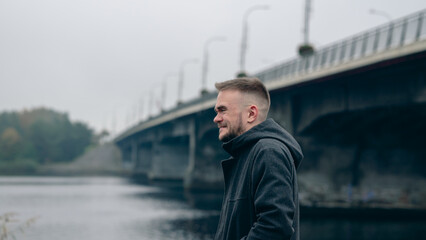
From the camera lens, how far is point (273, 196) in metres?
2.59

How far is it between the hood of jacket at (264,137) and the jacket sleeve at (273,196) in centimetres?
14

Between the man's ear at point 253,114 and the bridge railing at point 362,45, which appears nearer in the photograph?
the man's ear at point 253,114

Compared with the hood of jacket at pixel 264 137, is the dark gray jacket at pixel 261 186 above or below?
below

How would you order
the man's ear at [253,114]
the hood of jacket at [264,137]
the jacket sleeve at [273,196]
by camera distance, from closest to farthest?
the jacket sleeve at [273,196] → the hood of jacket at [264,137] → the man's ear at [253,114]

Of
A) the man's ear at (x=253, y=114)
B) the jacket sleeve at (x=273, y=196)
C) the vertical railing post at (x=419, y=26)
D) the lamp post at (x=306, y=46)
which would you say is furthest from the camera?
the lamp post at (x=306, y=46)

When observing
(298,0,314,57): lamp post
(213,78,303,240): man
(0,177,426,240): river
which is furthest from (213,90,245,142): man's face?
(298,0,314,57): lamp post

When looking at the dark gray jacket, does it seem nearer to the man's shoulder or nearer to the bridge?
the man's shoulder

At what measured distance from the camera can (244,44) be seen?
46469mm

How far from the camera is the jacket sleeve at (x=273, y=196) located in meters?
2.57

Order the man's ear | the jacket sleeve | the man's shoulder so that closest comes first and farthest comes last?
the jacket sleeve → the man's shoulder → the man's ear

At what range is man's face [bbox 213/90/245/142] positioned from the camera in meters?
2.94

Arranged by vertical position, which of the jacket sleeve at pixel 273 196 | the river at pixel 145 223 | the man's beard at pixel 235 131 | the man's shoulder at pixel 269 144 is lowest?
the river at pixel 145 223

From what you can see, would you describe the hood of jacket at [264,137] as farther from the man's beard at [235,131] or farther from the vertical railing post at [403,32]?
the vertical railing post at [403,32]

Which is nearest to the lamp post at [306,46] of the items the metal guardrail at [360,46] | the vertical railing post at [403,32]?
the metal guardrail at [360,46]
